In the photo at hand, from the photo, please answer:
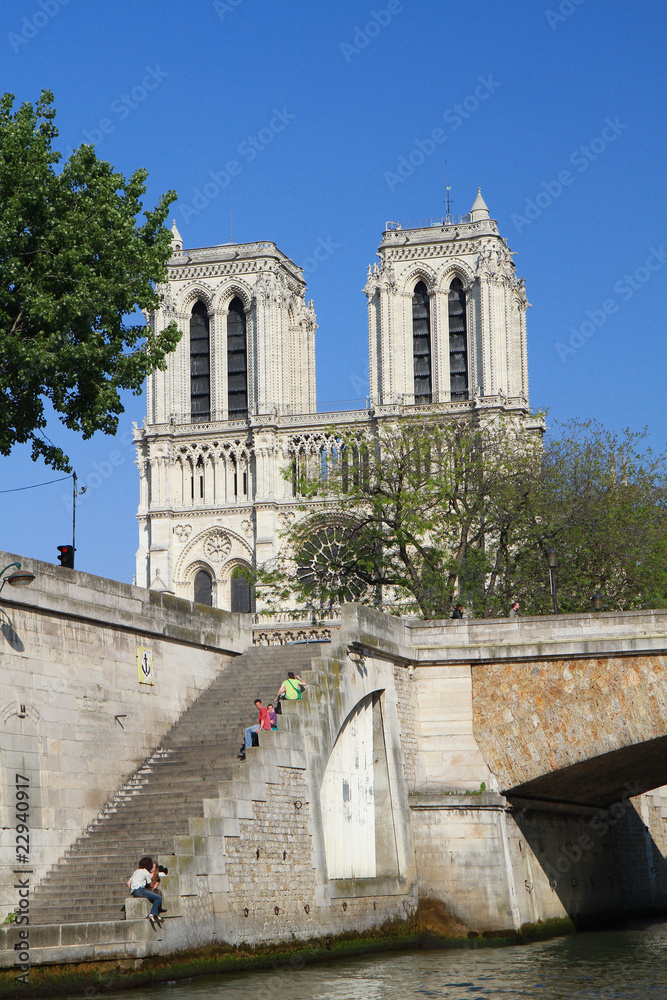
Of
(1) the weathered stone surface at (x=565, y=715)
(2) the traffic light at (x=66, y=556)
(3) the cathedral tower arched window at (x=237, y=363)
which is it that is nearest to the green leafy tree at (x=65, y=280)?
(2) the traffic light at (x=66, y=556)

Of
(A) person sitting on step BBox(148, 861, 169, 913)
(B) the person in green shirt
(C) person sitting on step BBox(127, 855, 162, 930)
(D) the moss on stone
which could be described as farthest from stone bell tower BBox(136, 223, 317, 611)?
(C) person sitting on step BBox(127, 855, 162, 930)

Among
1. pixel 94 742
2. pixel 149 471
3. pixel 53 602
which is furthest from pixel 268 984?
pixel 149 471

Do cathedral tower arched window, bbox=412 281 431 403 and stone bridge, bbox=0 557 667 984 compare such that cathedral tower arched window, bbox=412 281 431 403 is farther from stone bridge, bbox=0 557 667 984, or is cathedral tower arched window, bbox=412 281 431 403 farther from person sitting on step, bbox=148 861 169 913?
person sitting on step, bbox=148 861 169 913

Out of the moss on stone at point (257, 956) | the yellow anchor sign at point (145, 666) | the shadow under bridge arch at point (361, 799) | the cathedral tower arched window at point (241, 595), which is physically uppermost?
the cathedral tower arched window at point (241, 595)

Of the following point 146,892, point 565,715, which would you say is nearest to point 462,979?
point 146,892

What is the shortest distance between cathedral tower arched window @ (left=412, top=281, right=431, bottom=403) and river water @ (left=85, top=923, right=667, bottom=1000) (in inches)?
2104

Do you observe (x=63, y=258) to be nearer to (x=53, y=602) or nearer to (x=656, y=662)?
(x=53, y=602)

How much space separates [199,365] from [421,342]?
42.5 ft

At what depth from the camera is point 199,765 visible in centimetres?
2394

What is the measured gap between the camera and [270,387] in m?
79.2

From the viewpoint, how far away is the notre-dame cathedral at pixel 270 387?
77375 mm

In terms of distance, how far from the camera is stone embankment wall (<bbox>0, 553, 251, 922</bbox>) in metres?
21.5

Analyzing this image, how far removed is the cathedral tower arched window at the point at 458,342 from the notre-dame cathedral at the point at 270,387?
0.08 meters

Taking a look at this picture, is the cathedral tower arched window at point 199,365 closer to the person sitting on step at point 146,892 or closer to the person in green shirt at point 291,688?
the person in green shirt at point 291,688
